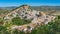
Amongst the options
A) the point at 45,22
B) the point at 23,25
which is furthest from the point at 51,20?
the point at 23,25

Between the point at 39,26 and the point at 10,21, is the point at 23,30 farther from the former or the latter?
the point at 10,21

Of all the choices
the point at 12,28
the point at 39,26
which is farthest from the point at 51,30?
the point at 12,28

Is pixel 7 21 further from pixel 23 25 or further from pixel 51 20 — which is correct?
pixel 51 20

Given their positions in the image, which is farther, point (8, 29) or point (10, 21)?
point (10, 21)

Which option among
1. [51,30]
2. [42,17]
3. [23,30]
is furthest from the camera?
[42,17]

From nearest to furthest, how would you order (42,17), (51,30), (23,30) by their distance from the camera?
(51,30), (23,30), (42,17)

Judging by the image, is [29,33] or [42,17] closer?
[29,33]
